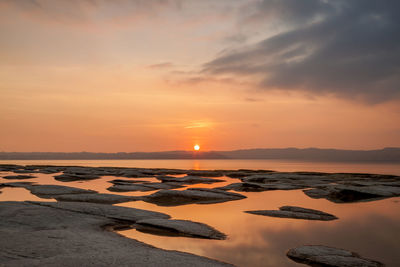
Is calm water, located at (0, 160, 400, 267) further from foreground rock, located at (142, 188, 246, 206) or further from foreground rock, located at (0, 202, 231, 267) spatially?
foreground rock, located at (142, 188, 246, 206)

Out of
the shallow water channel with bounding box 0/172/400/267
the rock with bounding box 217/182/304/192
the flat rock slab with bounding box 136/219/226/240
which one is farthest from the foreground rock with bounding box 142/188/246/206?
the flat rock slab with bounding box 136/219/226/240

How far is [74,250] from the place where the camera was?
6137 mm

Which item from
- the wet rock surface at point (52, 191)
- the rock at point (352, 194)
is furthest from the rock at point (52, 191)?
the rock at point (352, 194)

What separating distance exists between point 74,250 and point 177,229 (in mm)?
3540

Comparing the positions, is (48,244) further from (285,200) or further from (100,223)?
(285,200)

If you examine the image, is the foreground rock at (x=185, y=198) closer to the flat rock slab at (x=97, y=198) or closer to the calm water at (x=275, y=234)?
the calm water at (x=275, y=234)

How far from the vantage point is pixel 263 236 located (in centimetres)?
929

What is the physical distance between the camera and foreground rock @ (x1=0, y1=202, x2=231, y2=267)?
547cm

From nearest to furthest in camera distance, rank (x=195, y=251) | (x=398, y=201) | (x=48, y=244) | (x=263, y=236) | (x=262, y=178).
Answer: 1. (x=48, y=244)
2. (x=195, y=251)
3. (x=263, y=236)
4. (x=398, y=201)
5. (x=262, y=178)

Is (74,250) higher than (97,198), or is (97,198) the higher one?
(74,250)

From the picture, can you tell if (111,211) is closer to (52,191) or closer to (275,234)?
(275,234)

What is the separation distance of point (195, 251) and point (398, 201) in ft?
50.7

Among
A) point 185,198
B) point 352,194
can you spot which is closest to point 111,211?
point 185,198

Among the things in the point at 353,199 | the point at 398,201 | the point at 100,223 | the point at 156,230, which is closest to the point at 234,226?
the point at 156,230
